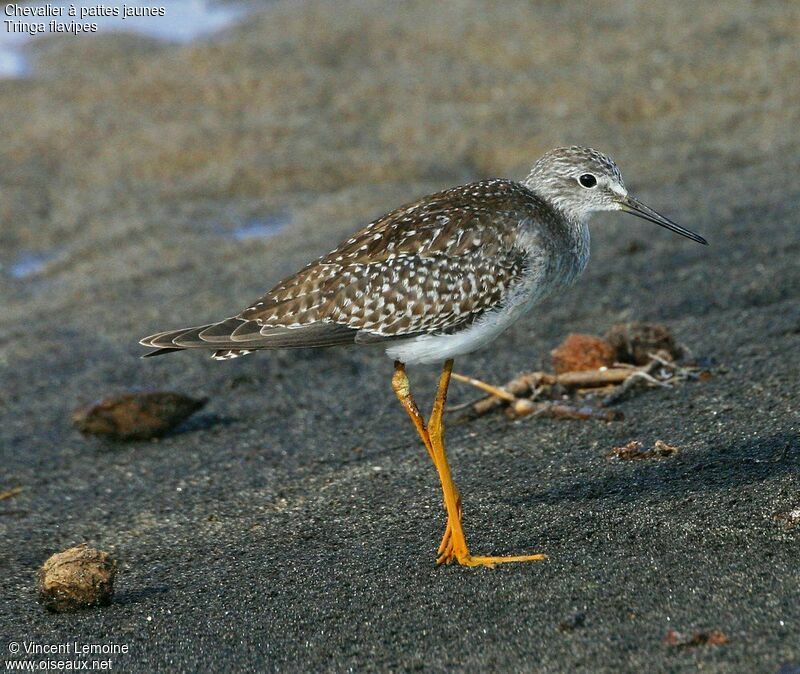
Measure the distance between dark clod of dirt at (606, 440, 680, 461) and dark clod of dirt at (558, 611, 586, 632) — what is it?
156 cm

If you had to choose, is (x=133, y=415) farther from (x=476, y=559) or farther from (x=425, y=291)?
(x=476, y=559)

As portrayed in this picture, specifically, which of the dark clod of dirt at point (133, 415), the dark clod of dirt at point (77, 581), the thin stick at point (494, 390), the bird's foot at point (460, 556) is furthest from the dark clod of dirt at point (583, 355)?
the dark clod of dirt at point (77, 581)

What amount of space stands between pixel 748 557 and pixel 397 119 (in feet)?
28.8

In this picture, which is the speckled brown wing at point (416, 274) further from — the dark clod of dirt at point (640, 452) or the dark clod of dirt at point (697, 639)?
the dark clod of dirt at point (697, 639)

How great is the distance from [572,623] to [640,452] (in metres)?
1.66

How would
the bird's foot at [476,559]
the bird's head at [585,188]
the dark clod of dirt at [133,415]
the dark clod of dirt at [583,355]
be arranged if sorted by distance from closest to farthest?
the bird's foot at [476,559], the bird's head at [585,188], the dark clod of dirt at [583,355], the dark clod of dirt at [133,415]

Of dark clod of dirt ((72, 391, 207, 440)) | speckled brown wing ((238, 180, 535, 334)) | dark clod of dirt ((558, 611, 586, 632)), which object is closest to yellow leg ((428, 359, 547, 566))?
speckled brown wing ((238, 180, 535, 334))

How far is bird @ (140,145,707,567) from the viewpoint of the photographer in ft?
19.1

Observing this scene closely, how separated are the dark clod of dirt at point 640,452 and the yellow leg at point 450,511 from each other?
977 mm

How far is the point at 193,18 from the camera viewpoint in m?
17.2

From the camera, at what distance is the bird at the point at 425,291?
5.82 meters

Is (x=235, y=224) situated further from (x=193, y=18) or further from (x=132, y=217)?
(x=193, y=18)

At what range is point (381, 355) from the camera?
28.3ft

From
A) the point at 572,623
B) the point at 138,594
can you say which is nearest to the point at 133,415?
the point at 138,594
